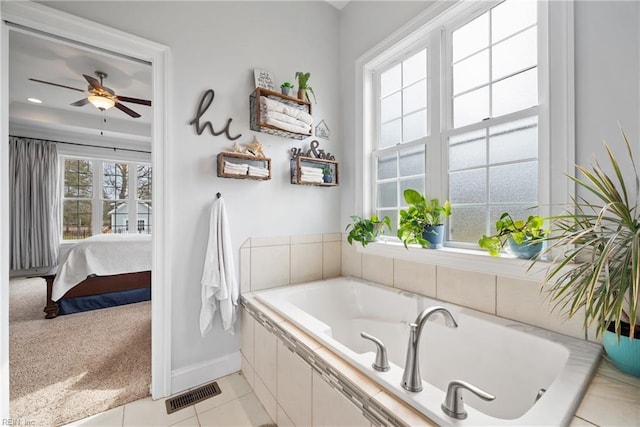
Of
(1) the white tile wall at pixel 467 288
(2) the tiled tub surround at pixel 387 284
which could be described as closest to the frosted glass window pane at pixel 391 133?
(2) the tiled tub surround at pixel 387 284

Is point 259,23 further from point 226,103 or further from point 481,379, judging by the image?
point 481,379

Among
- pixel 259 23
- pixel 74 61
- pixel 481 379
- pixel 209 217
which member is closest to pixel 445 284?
pixel 481 379

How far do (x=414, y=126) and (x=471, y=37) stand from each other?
0.59 meters

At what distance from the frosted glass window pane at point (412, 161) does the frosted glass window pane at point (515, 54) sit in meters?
0.59

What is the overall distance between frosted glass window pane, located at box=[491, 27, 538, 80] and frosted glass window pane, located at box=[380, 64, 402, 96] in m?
0.67

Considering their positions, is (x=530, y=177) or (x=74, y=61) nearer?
(x=530, y=177)

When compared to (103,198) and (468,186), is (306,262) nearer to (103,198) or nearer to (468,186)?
(468,186)

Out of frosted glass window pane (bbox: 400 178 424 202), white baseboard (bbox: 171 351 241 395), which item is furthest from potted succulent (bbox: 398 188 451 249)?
white baseboard (bbox: 171 351 241 395)

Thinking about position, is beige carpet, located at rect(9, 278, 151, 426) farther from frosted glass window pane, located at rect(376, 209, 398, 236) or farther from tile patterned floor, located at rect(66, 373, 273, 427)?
frosted glass window pane, located at rect(376, 209, 398, 236)

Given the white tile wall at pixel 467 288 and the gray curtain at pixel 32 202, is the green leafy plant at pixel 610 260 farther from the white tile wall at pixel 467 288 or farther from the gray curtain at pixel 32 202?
the gray curtain at pixel 32 202

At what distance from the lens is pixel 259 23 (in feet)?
6.56

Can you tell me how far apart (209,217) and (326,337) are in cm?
111

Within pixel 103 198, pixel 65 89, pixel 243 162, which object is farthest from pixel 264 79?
pixel 103 198

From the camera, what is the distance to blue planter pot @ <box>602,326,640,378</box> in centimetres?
91
